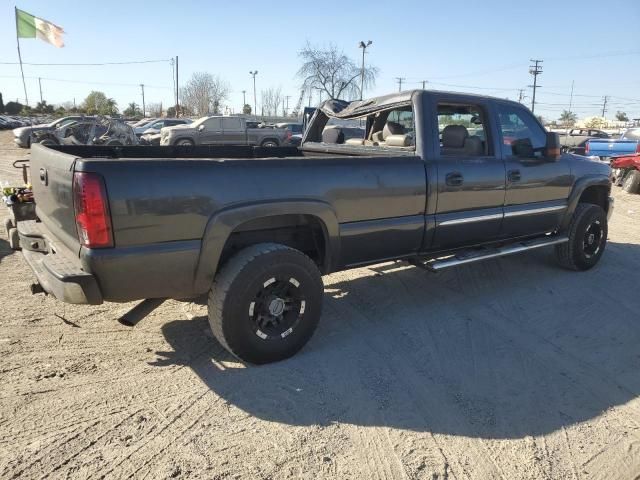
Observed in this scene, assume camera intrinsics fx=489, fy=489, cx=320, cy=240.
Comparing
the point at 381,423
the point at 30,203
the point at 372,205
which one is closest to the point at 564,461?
the point at 381,423

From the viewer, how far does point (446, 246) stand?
443 cm

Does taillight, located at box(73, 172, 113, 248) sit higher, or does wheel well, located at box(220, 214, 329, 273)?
taillight, located at box(73, 172, 113, 248)

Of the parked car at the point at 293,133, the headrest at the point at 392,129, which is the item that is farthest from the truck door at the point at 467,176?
the parked car at the point at 293,133

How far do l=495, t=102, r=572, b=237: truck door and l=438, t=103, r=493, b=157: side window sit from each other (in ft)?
0.65

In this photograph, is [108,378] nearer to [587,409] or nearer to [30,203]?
[30,203]

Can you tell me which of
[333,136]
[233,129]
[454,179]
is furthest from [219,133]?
[454,179]

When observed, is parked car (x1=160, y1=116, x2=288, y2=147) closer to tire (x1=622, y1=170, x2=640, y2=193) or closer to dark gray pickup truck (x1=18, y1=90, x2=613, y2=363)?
tire (x1=622, y1=170, x2=640, y2=193)

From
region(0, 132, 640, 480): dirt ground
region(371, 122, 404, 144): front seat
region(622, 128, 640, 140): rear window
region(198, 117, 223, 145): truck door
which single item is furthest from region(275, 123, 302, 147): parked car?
region(0, 132, 640, 480): dirt ground

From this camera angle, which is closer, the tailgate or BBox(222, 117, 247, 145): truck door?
the tailgate

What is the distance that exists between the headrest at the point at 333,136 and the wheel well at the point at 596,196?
3029 mm

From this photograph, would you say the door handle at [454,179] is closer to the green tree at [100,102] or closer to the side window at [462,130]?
the side window at [462,130]

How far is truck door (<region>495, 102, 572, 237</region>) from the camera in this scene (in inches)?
188

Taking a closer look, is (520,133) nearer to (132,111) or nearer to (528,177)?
(528,177)

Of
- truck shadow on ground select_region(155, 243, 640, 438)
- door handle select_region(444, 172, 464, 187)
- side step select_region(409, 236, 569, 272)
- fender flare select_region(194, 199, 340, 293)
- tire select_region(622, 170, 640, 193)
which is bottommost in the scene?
Answer: truck shadow on ground select_region(155, 243, 640, 438)
